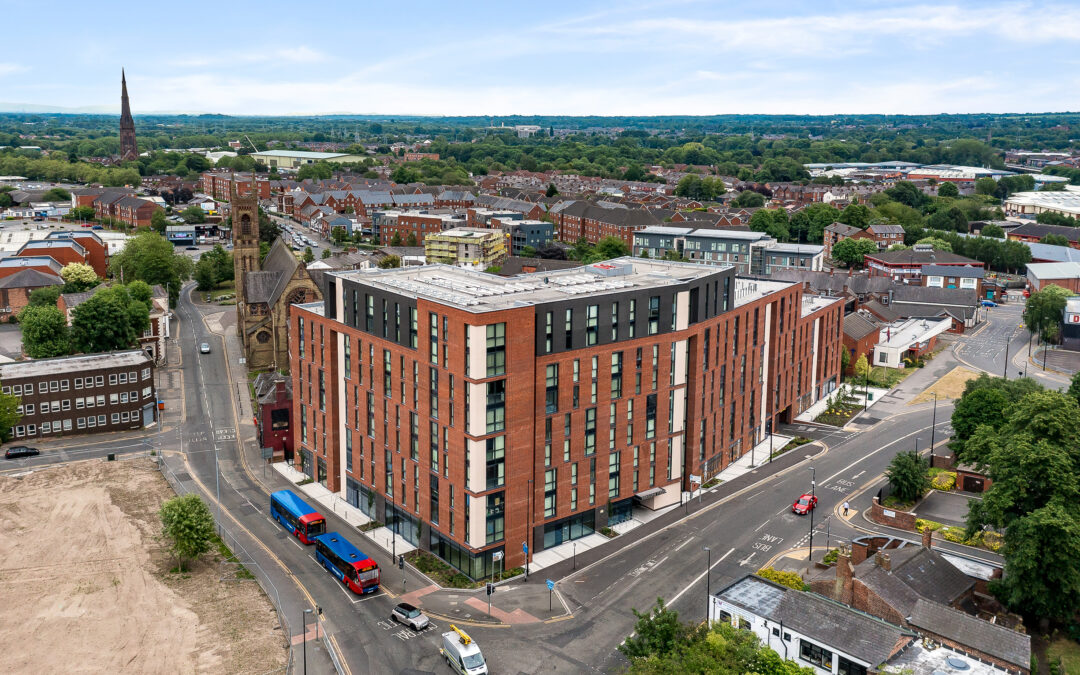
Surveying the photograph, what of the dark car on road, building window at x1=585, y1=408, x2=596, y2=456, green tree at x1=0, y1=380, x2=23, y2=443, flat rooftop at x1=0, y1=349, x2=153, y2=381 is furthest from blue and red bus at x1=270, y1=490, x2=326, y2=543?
flat rooftop at x1=0, y1=349, x2=153, y2=381

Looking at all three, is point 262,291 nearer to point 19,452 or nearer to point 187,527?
point 19,452

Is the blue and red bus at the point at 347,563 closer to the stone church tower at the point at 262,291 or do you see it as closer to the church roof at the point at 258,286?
the stone church tower at the point at 262,291

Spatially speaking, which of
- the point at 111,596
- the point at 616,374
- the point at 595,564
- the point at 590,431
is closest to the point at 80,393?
the point at 111,596

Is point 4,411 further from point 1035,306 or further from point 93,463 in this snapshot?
point 1035,306

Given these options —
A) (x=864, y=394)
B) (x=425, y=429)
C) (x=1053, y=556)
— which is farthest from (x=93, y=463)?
(x=864, y=394)

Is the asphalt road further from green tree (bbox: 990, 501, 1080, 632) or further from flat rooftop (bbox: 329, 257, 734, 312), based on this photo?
flat rooftop (bbox: 329, 257, 734, 312)

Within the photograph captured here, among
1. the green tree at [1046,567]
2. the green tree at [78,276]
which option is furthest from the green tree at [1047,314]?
the green tree at [78,276]
